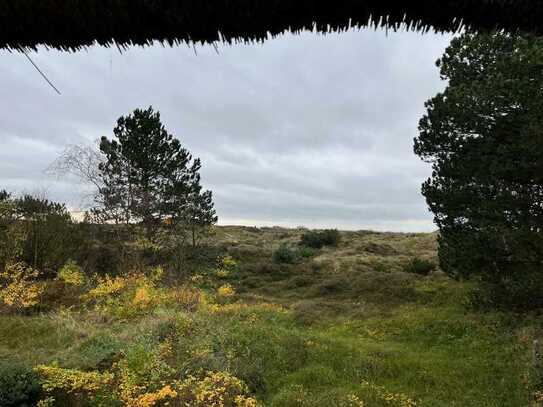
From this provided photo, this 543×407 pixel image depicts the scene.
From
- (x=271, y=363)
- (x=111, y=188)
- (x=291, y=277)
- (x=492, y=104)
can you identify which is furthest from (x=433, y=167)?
(x=111, y=188)

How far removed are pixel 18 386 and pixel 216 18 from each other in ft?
22.6

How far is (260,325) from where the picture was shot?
→ 11883 millimetres

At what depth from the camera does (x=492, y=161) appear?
11719 millimetres

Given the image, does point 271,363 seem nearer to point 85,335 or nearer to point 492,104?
point 85,335

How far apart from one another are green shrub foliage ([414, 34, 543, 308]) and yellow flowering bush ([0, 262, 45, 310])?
12297 millimetres

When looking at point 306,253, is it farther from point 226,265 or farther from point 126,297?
point 126,297

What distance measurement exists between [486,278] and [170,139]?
18.1m

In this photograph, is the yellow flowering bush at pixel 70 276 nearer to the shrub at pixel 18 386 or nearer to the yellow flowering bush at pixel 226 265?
the shrub at pixel 18 386

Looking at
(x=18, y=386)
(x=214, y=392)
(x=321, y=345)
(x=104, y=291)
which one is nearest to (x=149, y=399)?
(x=214, y=392)

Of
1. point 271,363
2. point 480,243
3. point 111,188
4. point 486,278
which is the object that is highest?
point 111,188

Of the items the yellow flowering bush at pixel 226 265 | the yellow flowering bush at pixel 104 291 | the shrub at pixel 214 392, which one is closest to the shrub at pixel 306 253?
the yellow flowering bush at pixel 226 265

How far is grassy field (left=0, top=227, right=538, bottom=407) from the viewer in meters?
7.96

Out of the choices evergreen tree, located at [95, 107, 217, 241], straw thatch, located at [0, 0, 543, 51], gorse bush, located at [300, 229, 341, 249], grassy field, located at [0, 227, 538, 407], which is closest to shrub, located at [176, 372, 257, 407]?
grassy field, located at [0, 227, 538, 407]

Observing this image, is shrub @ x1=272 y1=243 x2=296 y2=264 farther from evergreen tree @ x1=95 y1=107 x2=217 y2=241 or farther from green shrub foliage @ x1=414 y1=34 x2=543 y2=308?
green shrub foliage @ x1=414 y1=34 x2=543 y2=308
